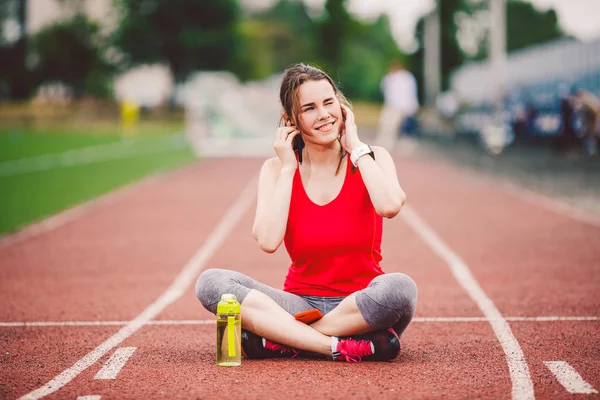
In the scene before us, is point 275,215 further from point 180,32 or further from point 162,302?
point 180,32

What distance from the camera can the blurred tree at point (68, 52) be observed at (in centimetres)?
7125

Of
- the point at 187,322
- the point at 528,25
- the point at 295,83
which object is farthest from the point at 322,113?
the point at 528,25

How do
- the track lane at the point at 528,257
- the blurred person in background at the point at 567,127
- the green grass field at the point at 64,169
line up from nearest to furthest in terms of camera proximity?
the track lane at the point at 528,257, the green grass field at the point at 64,169, the blurred person in background at the point at 567,127

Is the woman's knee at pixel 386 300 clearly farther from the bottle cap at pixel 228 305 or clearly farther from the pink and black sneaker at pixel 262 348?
the bottle cap at pixel 228 305

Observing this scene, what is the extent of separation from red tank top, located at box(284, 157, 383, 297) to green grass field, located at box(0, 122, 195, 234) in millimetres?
8201

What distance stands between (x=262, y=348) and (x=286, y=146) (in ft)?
3.91

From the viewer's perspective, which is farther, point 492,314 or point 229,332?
point 492,314

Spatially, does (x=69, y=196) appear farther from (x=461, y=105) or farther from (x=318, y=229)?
(x=461, y=105)

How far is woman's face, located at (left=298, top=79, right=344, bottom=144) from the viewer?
5070 millimetres

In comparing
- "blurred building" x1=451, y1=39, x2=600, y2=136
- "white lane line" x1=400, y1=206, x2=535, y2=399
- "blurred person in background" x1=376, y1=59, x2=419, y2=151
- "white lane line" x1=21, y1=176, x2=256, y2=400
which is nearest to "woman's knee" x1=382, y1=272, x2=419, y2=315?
"white lane line" x1=400, y1=206, x2=535, y2=399

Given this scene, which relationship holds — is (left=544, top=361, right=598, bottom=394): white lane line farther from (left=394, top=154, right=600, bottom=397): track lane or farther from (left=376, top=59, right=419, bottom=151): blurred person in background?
(left=376, top=59, right=419, bottom=151): blurred person in background

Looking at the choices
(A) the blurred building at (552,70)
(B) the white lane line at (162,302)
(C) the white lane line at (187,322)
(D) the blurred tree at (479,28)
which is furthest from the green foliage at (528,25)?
(C) the white lane line at (187,322)

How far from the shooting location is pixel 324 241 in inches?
201

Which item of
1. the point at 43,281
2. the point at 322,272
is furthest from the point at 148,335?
the point at 43,281
